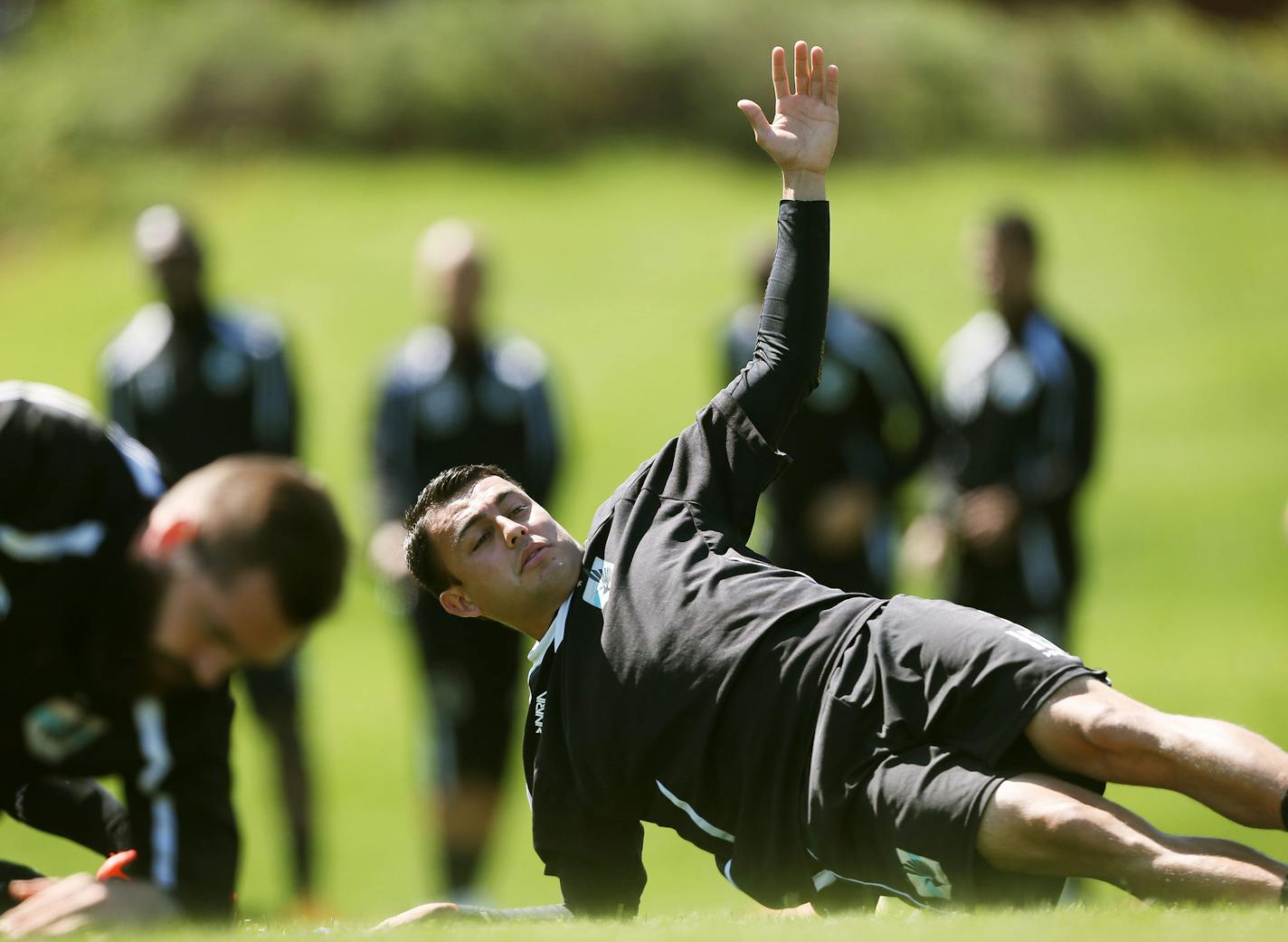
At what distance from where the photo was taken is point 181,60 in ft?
90.3

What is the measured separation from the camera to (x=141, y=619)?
392cm

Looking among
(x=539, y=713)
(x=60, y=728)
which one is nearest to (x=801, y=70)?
(x=539, y=713)

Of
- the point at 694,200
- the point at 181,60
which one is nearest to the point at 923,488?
the point at 694,200

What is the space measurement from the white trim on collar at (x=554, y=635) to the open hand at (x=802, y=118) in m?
1.44

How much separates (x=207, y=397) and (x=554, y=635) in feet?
14.5

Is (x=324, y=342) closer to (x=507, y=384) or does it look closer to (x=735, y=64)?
(x=735, y=64)

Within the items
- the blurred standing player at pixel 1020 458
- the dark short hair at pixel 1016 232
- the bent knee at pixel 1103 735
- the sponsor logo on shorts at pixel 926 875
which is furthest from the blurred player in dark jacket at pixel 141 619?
the dark short hair at pixel 1016 232

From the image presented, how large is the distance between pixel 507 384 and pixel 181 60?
70.0 feet

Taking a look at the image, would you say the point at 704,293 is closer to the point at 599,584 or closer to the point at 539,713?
the point at 599,584

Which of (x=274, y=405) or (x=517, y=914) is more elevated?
(x=274, y=405)

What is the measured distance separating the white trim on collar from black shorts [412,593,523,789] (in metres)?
3.37

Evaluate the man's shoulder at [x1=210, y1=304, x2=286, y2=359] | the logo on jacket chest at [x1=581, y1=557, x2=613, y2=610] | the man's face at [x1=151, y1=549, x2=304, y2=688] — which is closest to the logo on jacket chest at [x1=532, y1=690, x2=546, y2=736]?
the logo on jacket chest at [x1=581, y1=557, x2=613, y2=610]

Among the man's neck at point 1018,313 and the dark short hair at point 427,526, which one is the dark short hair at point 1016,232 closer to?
the man's neck at point 1018,313

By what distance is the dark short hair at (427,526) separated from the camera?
A: 480 cm
